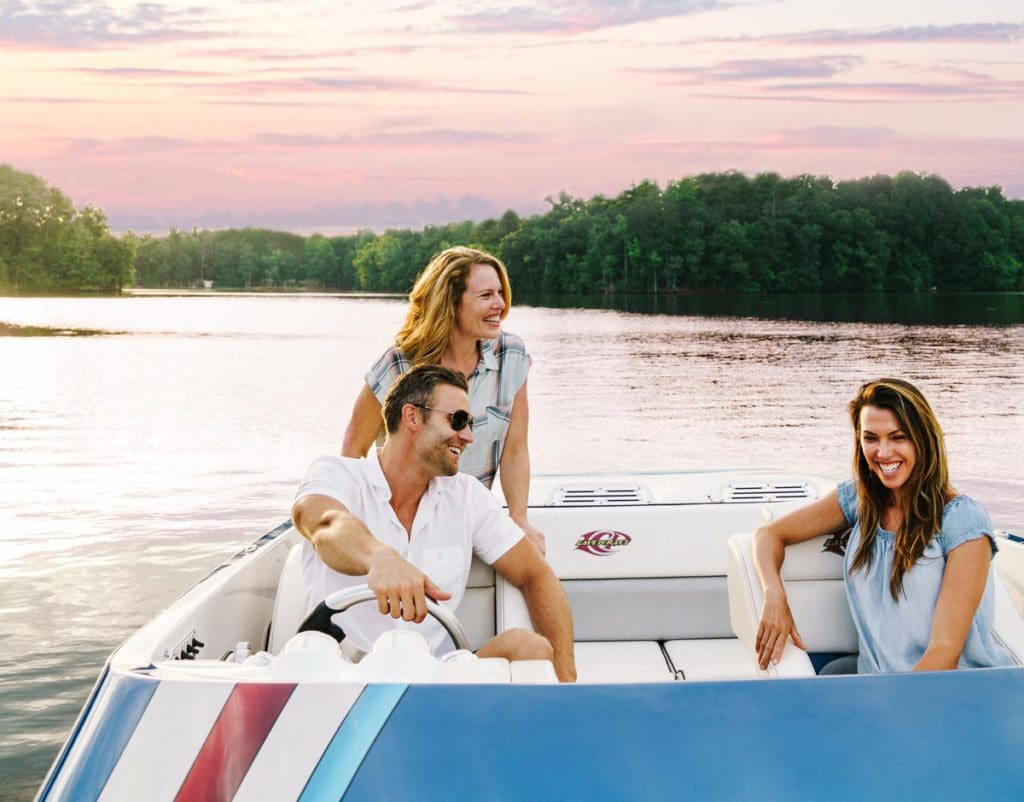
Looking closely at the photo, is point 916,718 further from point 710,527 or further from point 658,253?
point 658,253

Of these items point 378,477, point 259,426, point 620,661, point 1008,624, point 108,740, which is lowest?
point 259,426

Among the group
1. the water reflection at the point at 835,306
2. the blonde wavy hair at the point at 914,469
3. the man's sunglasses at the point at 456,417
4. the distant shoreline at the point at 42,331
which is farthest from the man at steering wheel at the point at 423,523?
the distant shoreline at the point at 42,331

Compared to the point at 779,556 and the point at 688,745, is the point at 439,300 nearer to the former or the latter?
the point at 779,556

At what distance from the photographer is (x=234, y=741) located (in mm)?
2203

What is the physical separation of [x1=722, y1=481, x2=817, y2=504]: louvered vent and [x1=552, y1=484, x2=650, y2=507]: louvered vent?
0.32m

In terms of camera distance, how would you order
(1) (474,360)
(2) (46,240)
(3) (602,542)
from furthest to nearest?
(2) (46,240) < (3) (602,542) < (1) (474,360)

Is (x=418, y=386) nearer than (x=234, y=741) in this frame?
No

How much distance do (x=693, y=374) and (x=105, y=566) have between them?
2699 centimetres

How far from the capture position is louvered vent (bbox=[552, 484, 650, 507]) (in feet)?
14.9

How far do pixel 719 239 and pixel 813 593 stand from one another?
90623 mm

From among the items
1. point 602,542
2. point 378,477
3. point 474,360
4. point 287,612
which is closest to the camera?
point 378,477

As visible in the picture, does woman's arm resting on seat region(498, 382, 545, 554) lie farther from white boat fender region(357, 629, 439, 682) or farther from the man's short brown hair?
white boat fender region(357, 629, 439, 682)

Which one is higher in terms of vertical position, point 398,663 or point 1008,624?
point 398,663

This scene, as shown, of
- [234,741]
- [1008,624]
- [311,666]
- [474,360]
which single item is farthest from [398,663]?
[474,360]
